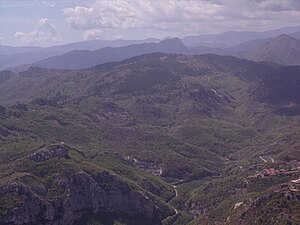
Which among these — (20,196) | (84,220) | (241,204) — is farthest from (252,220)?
(20,196)

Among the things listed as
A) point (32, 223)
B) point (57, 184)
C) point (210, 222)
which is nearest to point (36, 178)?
point (57, 184)

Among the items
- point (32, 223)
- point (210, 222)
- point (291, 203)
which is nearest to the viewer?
point (291, 203)

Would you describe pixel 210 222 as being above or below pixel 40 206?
below

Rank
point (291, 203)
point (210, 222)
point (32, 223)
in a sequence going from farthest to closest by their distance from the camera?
point (210, 222)
point (32, 223)
point (291, 203)

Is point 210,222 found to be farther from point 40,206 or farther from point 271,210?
point 40,206

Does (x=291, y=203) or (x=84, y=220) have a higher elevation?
(x=291, y=203)

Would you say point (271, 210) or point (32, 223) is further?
point (32, 223)

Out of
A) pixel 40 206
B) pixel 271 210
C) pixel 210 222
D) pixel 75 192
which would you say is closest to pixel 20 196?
pixel 40 206

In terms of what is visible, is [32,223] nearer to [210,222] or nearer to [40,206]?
[40,206]

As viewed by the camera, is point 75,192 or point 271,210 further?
point 75,192
